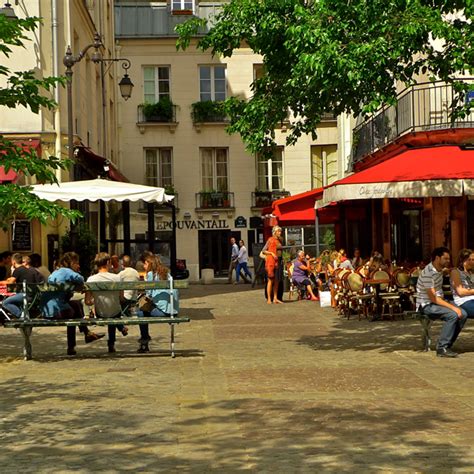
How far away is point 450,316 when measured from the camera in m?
12.1

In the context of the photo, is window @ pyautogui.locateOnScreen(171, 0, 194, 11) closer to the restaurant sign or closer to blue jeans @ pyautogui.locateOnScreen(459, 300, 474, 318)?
the restaurant sign

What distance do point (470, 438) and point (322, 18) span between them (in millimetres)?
7013

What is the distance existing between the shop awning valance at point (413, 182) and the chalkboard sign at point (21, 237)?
29.1ft

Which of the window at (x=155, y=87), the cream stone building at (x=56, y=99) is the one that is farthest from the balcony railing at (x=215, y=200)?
the cream stone building at (x=56, y=99)

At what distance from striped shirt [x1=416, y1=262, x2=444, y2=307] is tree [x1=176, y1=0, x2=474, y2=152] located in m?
2.13

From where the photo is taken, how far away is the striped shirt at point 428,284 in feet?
40.5

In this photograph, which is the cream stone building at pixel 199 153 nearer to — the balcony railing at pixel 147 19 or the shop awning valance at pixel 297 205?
the balcony railing at pixel 147 19

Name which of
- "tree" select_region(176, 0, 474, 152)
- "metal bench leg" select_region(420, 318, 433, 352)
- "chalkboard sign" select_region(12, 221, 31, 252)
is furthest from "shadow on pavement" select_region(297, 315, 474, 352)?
"chalkboard sign" select_region(12, 221, 31, 252)

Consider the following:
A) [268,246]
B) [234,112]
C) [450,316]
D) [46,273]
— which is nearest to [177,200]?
[268,246]

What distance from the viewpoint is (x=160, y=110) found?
43781 mm

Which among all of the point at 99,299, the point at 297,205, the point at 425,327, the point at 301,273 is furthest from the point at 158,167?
the point at 425,327

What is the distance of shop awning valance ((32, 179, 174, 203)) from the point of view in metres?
17.2

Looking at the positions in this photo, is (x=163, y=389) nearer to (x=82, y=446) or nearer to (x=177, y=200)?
(x=82, y=446)

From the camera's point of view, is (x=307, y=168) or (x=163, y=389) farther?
(x=307, y=168)
